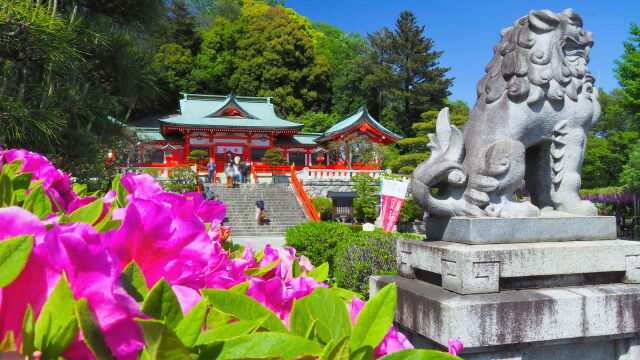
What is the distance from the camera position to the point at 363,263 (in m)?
5.26

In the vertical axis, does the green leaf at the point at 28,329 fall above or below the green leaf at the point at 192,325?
above

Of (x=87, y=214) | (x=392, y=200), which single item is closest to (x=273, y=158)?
(x=392, y=200)

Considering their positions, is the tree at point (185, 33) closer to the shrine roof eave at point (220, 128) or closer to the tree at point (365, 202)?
the shrine roof eave at point (220, 128)

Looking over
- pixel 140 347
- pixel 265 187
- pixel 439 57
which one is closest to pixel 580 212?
pixel 140 347

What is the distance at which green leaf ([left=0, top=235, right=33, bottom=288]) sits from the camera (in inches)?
16.0

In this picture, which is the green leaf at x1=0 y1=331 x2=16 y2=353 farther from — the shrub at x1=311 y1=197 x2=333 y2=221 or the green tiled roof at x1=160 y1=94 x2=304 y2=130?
the green tiled roof at x1=160 y1=94 x2=304 y2=130

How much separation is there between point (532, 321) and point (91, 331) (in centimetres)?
266

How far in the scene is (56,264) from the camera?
1.40 feet

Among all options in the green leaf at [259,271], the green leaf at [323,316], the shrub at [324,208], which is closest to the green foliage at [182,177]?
the shrub at [324,208]

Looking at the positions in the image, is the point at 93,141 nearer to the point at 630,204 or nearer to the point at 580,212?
the point at 580,212

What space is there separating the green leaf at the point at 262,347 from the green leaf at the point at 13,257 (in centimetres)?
21

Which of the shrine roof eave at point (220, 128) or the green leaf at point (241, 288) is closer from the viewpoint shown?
the green leaf at point (241, 288)

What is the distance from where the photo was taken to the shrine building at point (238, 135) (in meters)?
26.1

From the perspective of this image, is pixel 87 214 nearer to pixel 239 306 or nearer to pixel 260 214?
pixel 239 306
